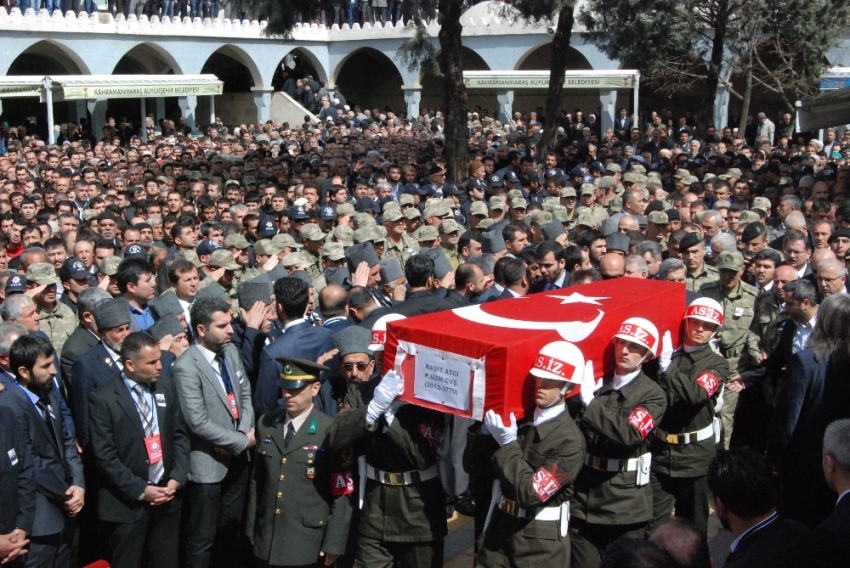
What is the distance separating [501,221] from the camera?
941 cm

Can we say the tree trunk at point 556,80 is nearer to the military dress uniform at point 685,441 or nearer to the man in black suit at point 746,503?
the military dress uniform at point 685,441

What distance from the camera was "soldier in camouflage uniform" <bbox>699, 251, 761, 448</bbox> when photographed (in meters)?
5.84

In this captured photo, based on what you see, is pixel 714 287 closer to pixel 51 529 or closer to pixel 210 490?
pixel 210 490

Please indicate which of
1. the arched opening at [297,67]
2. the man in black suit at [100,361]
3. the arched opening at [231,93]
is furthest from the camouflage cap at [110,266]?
the arched opening at [297,67]

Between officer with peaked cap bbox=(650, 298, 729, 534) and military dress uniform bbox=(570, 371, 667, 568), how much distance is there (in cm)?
39

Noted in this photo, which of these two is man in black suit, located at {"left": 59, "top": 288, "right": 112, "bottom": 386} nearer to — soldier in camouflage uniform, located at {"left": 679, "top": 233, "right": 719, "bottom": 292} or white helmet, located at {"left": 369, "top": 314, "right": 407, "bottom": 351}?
white helmet, located at {"left": 369, "top": 314, "right": 407, "bottom": 351}

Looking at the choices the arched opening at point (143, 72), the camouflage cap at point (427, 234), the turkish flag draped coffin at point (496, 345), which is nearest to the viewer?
the turkish flag draped coffin at point (496, 345)

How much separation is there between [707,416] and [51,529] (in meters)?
3.33

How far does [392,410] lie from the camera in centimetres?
420

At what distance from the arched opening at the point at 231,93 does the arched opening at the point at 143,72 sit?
206cm

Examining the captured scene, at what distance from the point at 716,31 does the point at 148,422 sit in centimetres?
1514

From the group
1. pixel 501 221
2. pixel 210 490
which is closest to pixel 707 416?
pixel 210 490

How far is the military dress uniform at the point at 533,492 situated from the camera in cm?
380

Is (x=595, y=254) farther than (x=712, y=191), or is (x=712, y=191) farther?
(x=712, y=191)
